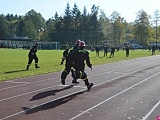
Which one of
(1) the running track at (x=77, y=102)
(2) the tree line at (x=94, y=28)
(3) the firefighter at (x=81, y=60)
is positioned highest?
(2) the tree line at (x=94, y=28)

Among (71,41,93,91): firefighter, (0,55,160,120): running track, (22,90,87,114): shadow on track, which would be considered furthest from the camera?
(71,41,93,91): firefighter

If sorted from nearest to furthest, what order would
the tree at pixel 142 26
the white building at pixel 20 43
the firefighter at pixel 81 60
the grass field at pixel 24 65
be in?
the firefighter at pixel 81 60, the grass field at pixel 24 65, the white building at pixel 20 43, the tree at pixel 142 26

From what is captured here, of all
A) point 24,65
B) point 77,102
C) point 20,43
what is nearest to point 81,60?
point 77,102

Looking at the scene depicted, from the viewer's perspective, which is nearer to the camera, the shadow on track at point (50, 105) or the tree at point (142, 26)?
the shadow on track at point (50, 105)

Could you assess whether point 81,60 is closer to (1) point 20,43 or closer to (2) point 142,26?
(2) point 142,26

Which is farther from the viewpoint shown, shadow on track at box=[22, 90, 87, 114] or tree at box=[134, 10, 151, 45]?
tree at box=[134, 10, 151, 45]

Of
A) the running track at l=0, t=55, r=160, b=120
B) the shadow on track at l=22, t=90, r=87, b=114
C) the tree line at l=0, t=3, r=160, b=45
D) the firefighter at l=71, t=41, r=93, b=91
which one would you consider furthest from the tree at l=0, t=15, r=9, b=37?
the shadow on track at l=22, t=90, r=87, b=114

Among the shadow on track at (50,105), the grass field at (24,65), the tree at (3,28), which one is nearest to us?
the shadow on track at (50,105)


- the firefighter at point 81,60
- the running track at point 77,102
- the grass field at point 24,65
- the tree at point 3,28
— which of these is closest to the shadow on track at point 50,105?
the running track at point 77,102

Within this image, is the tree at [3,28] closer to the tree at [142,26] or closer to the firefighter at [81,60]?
the tree at [142,26]

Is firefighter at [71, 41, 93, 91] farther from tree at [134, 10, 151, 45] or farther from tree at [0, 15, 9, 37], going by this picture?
tree at [0, 15, 9, 37]

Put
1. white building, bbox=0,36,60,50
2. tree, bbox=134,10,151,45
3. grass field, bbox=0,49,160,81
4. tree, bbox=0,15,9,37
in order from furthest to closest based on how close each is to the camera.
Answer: tree, bbox=0,15,9,37 < tree, bbox=134,10,151,45 < white building, bbox=0,36,60,50 < grass field, bbox=0,49,160,81

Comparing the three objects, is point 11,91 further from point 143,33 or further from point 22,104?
point 143,33

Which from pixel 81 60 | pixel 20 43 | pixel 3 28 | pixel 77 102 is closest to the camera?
pixel 77 102
